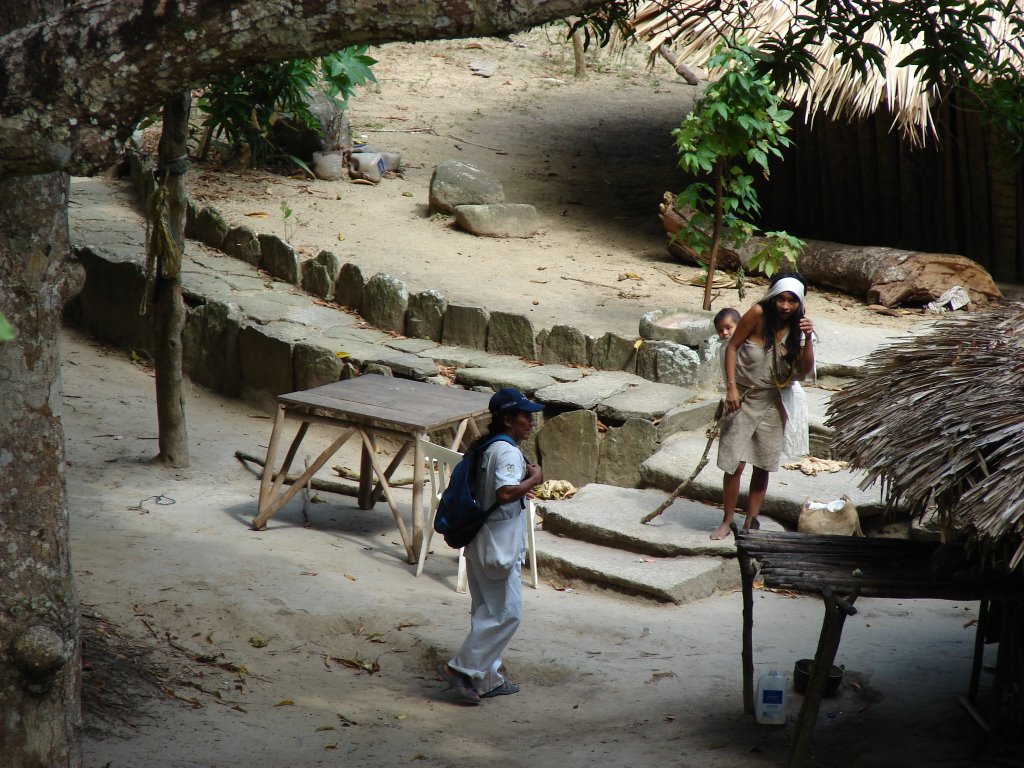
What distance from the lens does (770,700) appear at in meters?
4.54

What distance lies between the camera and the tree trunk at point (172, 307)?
6.92 metres

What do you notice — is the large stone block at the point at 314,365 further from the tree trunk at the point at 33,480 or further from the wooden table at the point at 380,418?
the tree trunk at the point at 33,480

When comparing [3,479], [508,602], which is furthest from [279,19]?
[508,602]

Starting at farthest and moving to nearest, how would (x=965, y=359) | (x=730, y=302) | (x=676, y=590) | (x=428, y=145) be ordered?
(x=428, y=145) < (x=730, y=302) < (x=676, y=590) < (x=965, y=359)

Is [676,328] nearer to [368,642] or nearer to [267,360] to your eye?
[267,360]

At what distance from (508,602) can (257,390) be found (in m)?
4.43

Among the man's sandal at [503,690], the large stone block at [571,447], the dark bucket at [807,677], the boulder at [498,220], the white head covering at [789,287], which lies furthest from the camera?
the boulder at [498,220]

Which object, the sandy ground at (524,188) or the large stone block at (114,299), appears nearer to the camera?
the large stone block at (114,299)

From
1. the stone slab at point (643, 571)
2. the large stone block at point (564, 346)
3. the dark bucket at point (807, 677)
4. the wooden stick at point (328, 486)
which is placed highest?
the large stone block at point (564, 346)

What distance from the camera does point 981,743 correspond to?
420cm

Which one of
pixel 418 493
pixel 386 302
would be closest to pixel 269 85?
pixel 386 302

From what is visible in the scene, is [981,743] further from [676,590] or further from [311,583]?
[311,583]

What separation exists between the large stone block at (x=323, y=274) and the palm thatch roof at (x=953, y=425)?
5771 mm

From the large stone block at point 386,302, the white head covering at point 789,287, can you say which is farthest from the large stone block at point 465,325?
the white head covering at point 789,287
